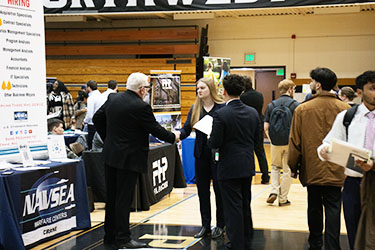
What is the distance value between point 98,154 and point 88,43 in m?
9.82

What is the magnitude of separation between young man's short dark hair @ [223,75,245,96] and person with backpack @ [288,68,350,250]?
0.51m

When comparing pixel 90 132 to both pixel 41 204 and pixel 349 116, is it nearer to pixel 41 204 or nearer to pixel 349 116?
pixel 41 204

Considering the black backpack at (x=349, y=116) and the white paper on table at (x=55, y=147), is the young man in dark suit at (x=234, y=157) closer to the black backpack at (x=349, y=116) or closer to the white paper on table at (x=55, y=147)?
the black backpack at (x=349, y=116)

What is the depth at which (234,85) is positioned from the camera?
4.33m

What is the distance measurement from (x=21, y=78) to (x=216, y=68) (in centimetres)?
700

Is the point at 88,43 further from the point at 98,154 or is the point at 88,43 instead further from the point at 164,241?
the point at 164,241

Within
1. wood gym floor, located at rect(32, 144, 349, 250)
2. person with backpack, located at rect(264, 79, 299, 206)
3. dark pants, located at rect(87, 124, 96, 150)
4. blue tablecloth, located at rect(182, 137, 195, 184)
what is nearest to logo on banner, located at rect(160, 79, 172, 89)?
blue tablecloth, located at rect(182, 137, 195, 184)

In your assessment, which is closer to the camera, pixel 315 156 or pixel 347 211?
pixel 347 211

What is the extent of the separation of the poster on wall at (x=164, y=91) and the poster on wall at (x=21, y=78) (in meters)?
3.23

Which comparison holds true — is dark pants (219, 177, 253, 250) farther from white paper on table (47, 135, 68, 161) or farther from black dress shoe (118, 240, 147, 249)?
white paper on table (47, 135, 68, 161)

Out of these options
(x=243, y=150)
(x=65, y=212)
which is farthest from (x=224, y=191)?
(x=65, y=212)

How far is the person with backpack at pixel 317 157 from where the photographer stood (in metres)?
3.96

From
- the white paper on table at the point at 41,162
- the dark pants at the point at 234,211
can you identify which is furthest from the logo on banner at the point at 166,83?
the dark pants at the point at 234,211

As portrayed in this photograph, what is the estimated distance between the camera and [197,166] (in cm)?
502
